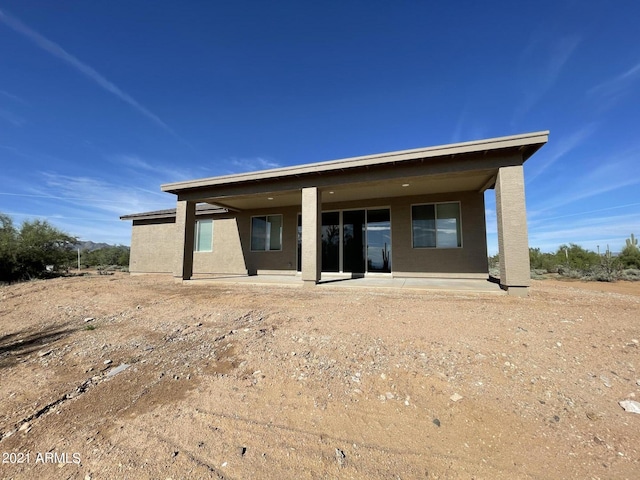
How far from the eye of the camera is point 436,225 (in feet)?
31.0

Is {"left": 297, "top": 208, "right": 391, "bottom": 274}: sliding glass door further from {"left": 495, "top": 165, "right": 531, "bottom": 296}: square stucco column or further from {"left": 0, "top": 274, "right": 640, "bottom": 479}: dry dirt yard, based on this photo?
{"left": 0, "top": 274, "right": 640, "bottom": 479}: dry dirt yard

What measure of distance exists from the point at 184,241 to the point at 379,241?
710 centimetres

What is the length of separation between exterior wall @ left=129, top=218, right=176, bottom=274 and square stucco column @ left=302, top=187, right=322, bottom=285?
8.17m

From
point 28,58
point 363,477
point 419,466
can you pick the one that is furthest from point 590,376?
point 28,58

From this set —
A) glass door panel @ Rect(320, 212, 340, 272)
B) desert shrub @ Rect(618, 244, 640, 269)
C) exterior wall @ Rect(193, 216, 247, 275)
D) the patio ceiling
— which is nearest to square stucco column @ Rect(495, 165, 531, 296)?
the patio ceiling

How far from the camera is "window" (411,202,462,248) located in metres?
9.23

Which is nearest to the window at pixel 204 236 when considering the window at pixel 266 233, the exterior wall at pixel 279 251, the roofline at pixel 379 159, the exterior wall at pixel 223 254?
the exterior wall at pixel 223 254

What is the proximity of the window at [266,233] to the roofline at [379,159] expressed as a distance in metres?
3.16

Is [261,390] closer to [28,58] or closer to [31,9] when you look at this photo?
[31,9]

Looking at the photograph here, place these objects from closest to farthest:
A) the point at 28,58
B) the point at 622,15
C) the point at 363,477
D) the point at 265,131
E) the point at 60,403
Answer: the point at 363,477, the point at 60,403, the point at 622,15, the point at 28,58, the point at 265,131

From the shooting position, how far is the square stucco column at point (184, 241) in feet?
31.9

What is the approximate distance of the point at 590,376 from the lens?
8.85ft

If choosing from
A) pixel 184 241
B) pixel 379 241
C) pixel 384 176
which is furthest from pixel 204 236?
pixel 384 176

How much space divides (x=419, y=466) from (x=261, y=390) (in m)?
1.50
